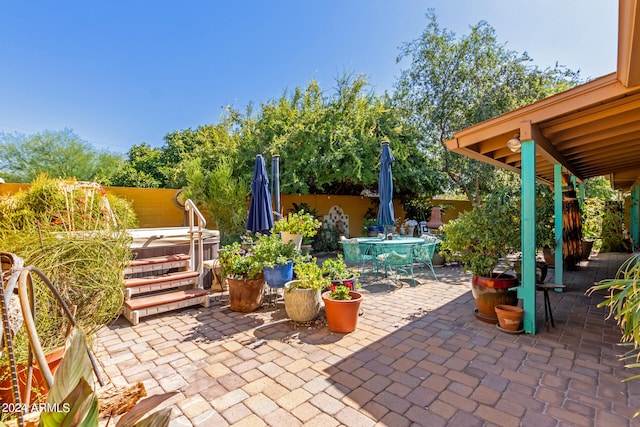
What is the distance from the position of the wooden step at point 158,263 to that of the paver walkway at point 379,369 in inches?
29.8

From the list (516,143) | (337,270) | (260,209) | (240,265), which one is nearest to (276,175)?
(260,209)

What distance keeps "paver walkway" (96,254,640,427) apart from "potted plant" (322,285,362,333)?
11 centimetres

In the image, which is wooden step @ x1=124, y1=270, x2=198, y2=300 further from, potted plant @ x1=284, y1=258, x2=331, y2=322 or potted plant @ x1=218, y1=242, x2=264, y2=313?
potted plant @ x1=284, y1=258, x2=331, y2=322

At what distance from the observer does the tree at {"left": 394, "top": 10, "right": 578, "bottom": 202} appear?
884 centimetres

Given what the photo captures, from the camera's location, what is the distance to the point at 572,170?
5.68 meters

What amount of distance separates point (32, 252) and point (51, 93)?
1619 centimetres

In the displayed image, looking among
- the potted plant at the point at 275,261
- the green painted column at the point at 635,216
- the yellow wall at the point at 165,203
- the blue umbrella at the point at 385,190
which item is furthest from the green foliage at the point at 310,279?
the green painted column at the point at 635,216

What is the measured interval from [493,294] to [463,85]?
8011mm

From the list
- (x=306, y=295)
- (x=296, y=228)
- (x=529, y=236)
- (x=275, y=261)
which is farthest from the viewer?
(x=296, y=228)

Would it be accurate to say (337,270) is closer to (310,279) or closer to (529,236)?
(310,279)

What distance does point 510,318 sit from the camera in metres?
3.33

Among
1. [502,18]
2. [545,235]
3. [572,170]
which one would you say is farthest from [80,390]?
[502,18]

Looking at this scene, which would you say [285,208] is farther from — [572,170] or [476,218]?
[572,170]

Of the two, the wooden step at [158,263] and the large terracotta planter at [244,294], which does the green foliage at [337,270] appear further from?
the wooden step at [158,263]
